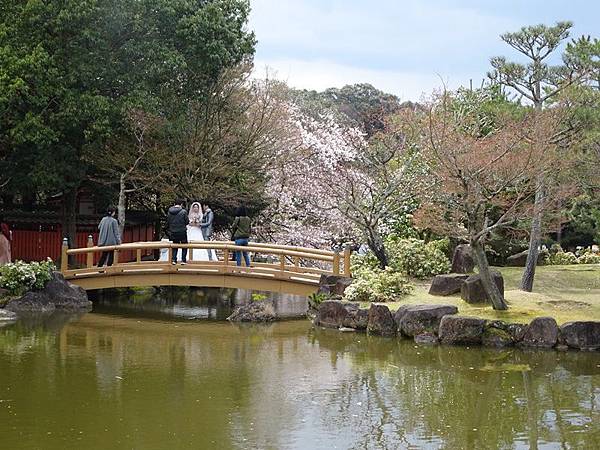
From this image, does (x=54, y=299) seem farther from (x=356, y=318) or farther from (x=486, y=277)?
(x=486, y=277)

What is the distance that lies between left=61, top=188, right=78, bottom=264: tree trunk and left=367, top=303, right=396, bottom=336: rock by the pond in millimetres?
9582

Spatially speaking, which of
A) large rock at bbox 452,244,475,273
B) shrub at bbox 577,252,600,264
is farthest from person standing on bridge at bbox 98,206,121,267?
shrub at bbox 577,252,600,264

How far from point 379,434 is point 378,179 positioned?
1282 cm

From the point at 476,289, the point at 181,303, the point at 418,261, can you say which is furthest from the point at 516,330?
the point at 181,303

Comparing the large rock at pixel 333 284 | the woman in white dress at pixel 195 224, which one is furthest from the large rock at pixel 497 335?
the woman in white dress at pixel 195 224

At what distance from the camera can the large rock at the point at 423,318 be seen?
44.6ft

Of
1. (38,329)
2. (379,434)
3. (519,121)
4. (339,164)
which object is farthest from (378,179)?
(379,434)

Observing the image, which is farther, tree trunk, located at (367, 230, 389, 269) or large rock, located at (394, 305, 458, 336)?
tree trunk, located at (367, 230, 389, 269)

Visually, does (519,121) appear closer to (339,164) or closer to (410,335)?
(410,335)

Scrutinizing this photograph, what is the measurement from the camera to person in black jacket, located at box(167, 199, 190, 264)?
57.1 feet

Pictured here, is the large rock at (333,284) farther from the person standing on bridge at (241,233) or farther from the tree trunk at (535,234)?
the tree trunk at (535,234)

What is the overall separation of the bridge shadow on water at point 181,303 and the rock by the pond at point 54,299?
421 millimetres

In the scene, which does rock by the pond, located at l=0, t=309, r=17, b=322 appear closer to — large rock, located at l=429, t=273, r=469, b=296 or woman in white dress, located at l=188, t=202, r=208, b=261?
woman in white dress, located at l=188, t=202, r=208, b=261

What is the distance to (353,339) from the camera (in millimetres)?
13938
